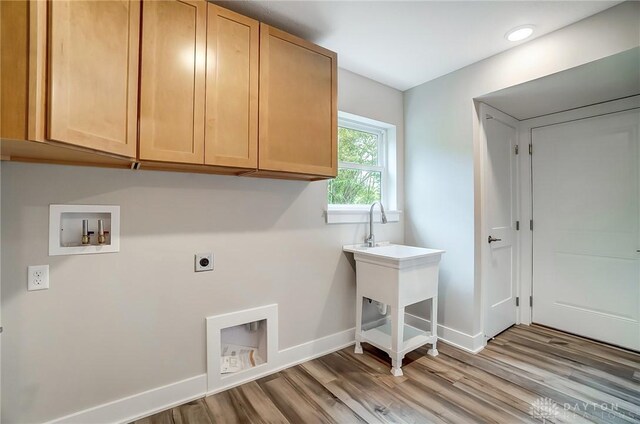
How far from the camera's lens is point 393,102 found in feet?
9.70

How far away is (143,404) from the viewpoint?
167 centimetres

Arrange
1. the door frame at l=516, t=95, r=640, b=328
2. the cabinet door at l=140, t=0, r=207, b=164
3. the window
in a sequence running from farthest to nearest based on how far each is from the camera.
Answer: the door frame at l=516, t=95, r=640, b=328 < the window < the cabinet door at l=140, t=0, r=207, b=164

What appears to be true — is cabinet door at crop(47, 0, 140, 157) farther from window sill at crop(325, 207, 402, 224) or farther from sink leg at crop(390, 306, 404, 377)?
sink leg at crop(390, 306, 404, 377)

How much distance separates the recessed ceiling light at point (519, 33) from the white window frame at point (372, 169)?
1.16 m

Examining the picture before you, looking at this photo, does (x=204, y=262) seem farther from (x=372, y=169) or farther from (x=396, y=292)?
(x=372, y=169)

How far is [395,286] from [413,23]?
1800 mm

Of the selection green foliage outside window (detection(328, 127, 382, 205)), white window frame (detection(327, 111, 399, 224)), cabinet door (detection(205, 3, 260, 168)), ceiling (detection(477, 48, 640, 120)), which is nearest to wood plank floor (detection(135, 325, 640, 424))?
white window frame (detection(327, 111, 399, 224))

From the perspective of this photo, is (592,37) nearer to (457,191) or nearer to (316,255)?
(457,191)

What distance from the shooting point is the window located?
269 centimetres

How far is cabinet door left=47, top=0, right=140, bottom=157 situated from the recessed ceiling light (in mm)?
2286

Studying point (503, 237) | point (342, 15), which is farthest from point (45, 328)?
point (503, 237)

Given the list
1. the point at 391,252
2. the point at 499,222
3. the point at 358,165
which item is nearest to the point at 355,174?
the point at 358,165

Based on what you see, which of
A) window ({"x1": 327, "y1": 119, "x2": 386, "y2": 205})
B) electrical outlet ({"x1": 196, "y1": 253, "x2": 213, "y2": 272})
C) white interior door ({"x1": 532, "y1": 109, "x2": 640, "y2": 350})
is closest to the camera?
electrical outlet ({"x1": 196, "y1": 253, "x2": 213, "y2": 272})

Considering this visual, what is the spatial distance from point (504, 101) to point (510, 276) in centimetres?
172
